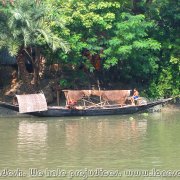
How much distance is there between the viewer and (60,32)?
2286cm

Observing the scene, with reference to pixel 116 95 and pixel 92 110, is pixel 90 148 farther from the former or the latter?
pixel 116 95

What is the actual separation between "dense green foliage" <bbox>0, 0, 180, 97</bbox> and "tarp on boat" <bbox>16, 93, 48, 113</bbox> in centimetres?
221

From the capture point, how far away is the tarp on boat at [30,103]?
830 inches

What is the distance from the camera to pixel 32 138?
16.6 meters

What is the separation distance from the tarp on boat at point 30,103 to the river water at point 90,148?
0.43m

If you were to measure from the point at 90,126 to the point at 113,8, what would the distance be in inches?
258

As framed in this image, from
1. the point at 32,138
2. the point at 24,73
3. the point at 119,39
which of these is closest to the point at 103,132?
the point at 32,138

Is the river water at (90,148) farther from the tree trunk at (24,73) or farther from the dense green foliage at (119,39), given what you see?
the dense green foliage at (119,39)

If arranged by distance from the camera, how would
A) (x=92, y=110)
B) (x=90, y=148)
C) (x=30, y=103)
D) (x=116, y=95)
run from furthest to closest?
1. (x=116, y=95)
2. (x=92, y=110)
3. (x=30, y=103)
4. (x=90, y=148)

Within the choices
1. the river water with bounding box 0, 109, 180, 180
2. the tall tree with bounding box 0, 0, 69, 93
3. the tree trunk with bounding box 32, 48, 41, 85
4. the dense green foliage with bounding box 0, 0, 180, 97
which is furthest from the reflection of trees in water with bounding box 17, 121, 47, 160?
the tree trunk with bounding box 32, 48, 41, 85

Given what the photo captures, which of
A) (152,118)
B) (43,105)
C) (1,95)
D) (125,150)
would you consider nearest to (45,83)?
(1,95)

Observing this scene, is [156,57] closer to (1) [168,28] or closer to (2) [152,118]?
(1) [168,28]

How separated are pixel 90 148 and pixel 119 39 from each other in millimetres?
9137

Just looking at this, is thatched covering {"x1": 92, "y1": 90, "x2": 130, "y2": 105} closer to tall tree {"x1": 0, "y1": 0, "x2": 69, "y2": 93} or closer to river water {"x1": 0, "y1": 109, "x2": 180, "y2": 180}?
river water {"x1": 0, "y1": 109, "x2": 180, "y2": 180}
